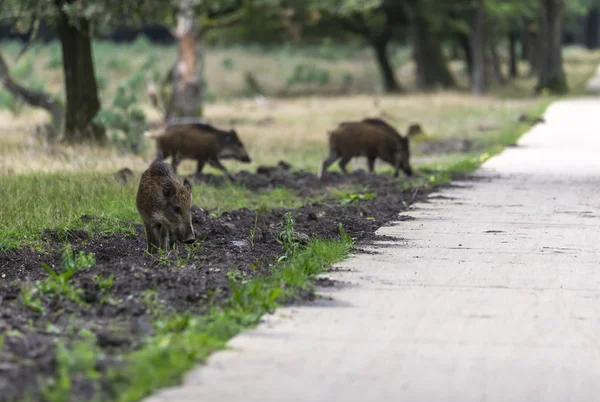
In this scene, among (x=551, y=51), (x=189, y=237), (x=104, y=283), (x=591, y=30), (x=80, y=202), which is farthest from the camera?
(x=591, y=30)

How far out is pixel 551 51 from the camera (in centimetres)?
4322

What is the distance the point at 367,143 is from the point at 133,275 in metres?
9.36

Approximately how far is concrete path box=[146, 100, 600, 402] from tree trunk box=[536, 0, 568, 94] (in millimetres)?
→ 32344

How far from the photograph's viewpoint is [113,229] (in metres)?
10.7

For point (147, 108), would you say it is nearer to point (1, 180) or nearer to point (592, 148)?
point (592, 148)

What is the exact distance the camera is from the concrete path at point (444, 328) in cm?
541

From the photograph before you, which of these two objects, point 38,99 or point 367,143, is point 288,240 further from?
point 38,99

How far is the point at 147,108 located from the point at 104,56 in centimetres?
2475

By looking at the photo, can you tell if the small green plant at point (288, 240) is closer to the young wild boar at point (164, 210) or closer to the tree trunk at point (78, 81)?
the young wild boar at point (164, 210)

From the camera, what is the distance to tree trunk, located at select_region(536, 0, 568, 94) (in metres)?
42.8

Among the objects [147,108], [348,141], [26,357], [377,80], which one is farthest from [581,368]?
[377,80]

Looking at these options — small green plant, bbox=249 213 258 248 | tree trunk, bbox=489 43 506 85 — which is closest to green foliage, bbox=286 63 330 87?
tree trunk, bbox=489 43 506 85

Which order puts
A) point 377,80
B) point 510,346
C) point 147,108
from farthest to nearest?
point 377,80, point 147,108, point 510,346

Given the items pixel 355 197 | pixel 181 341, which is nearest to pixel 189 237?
pixel 181 341
